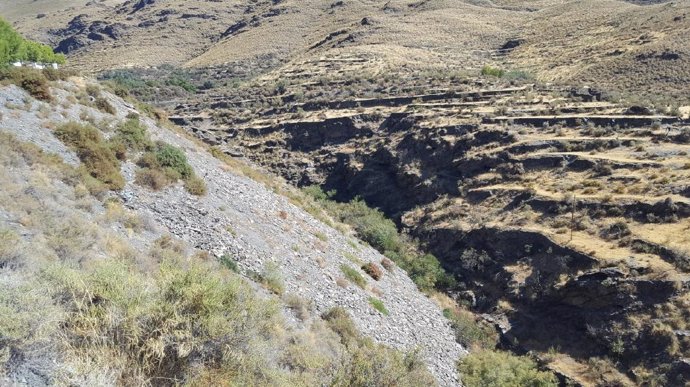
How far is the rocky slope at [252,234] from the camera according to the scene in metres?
12.5

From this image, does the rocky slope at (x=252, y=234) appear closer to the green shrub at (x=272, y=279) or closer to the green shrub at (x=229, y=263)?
the green shrub at (x=272, y=279)

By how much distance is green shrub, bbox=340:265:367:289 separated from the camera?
51.7 feet

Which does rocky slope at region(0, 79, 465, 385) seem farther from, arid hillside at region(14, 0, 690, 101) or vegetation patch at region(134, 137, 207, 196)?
arid hillside at region(14, 0, 690, 101)

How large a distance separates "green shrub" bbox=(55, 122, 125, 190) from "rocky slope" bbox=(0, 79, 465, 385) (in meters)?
0.29

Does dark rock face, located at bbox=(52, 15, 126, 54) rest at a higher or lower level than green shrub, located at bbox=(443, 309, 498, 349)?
lower

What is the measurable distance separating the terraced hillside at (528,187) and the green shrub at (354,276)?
5.19m

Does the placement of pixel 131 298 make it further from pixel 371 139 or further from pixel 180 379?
pixel 371 139

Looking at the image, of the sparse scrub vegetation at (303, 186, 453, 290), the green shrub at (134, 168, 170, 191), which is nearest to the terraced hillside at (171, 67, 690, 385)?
the sparse scrub vegetation at (303, 186, 453, 290)

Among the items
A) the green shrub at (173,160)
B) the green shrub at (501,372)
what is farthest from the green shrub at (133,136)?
the green shrub at (501,372)

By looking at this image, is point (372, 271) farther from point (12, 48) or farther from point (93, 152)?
point (12, 48)

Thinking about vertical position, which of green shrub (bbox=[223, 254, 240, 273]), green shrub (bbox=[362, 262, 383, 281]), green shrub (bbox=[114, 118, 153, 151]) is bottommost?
green shrub (bbox=[362, 262, 383, 281])

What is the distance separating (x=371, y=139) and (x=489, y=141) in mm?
8128

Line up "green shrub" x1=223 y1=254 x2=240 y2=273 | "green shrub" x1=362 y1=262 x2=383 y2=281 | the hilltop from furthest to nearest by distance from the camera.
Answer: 1. "green shrub" x1=362 y1=262 x2=383 y2=281
2. the hilltop
3. "green shrub" x1=223 y1=254 x2=240 y2=273

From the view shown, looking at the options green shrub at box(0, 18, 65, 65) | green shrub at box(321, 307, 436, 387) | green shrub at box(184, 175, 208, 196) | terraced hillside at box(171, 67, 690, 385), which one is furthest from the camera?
green shrub at box(0, 18, 65, 65)
